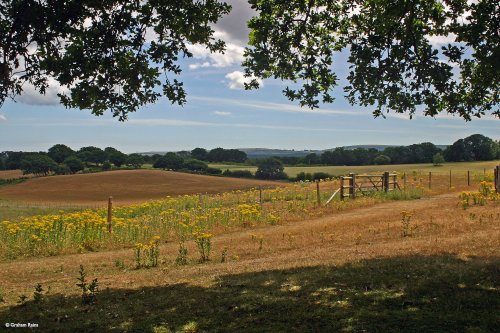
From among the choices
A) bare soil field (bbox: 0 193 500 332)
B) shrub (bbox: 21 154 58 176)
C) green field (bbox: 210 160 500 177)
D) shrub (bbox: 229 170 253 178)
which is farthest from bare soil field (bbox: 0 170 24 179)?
bare soil field (bbox: 0 193 500 332)

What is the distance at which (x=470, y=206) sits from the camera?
21.8 metres

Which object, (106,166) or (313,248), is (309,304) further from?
(106,166)

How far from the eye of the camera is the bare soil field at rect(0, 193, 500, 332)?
6.37 meters

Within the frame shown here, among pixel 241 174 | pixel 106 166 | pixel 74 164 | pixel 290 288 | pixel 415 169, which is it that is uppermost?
pixel 74 164

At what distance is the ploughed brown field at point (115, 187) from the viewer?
143 ft

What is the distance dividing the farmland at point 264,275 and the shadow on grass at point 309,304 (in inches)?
0.8

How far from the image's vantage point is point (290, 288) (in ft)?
27.0

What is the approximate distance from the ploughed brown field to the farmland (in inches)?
965

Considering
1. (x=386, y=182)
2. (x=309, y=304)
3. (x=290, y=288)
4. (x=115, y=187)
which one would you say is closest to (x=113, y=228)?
(x=290, y=288)

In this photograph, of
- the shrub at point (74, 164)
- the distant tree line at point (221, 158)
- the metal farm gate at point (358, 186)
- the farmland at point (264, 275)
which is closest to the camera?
the farmland at point (264, 275)

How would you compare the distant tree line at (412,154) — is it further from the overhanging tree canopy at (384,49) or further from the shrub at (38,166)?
the overhanging tree canopy at (384,49)

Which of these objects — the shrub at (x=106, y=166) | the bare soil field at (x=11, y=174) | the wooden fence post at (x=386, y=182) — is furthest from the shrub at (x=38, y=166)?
the wooden fence post at (x=386, y=182)

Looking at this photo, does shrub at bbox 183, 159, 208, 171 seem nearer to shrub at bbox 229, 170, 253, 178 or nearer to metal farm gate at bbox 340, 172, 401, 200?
shrub at bbox 229, 170, 253, 178

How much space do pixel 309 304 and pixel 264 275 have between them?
2.71 meters
